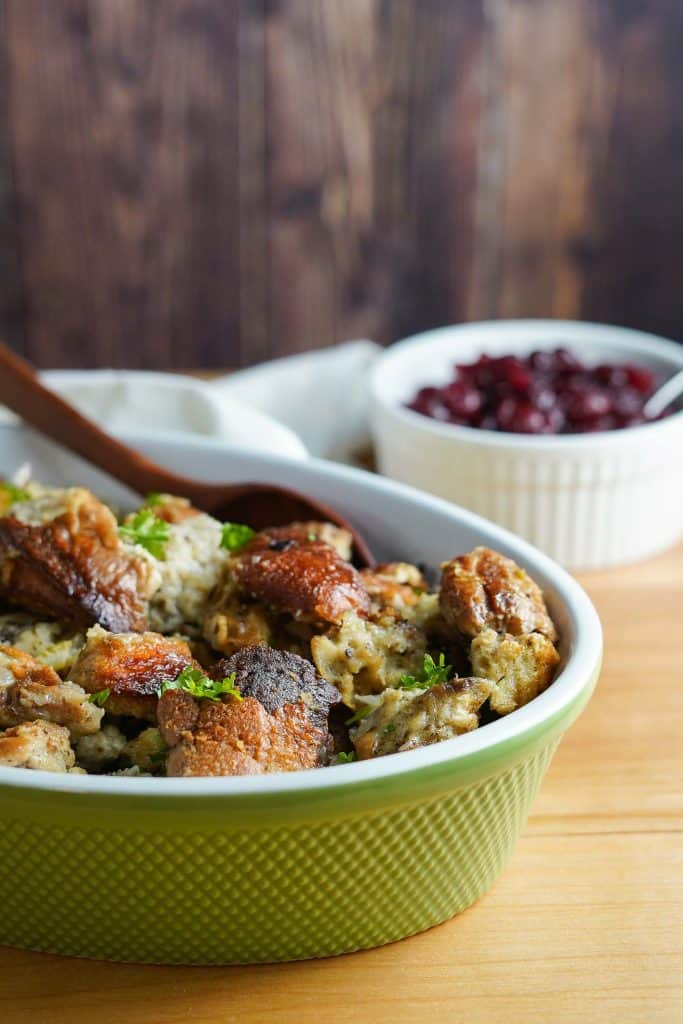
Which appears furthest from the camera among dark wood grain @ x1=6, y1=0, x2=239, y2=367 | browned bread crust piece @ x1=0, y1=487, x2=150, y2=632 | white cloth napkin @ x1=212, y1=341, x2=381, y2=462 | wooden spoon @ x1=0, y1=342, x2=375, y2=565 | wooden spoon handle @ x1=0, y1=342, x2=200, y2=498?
dark wood grain @ x1=6, y1=0, x2=239, y2=367

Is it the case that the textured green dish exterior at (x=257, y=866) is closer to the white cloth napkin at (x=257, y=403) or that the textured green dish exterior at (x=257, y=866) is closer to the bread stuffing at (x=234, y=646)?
the bread stuffing at (x=234, y=646)

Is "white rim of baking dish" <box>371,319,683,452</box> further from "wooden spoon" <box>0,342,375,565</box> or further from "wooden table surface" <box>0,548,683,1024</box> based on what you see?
"wooden table surface" <box>0,548,683,1024</box>

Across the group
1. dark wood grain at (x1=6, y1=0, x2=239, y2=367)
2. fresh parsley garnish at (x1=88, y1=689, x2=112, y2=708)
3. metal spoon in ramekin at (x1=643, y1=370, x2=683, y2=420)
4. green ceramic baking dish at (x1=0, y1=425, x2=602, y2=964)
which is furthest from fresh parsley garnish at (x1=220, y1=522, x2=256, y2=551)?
dark wood grain at (x1=6, y1=0, x2=239, y2=367)

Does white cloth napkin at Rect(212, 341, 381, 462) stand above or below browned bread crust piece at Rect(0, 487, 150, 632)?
below

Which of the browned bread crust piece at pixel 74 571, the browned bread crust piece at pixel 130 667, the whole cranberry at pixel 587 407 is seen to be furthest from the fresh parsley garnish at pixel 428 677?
the whole cranberry at pixel 587 407

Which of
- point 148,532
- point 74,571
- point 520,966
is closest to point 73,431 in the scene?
point 148,532

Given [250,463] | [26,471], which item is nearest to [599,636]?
[250,463]
